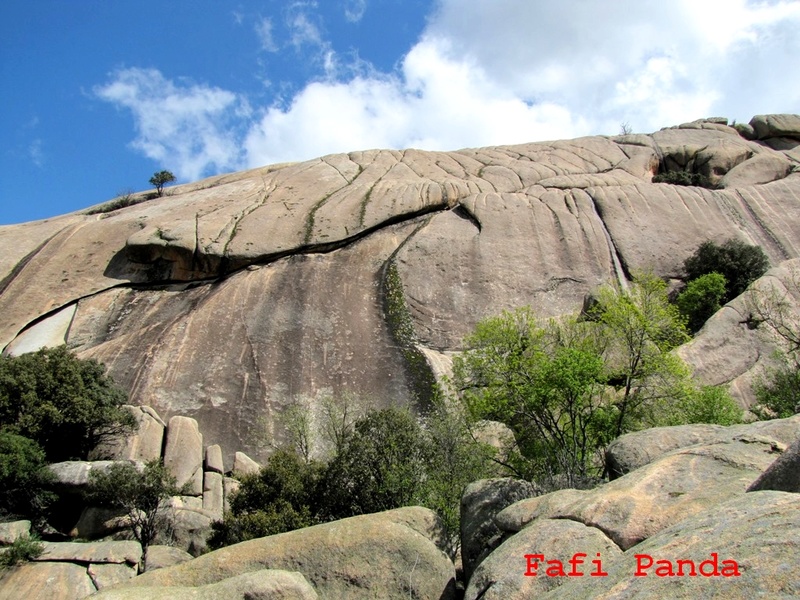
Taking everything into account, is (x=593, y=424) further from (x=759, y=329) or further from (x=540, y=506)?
(x=759, y=329)

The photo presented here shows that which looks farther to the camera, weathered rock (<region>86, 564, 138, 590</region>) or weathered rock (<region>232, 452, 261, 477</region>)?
weathered rock (<region>232, 452, 261, 477</region>)

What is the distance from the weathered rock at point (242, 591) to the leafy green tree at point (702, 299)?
2604 cm

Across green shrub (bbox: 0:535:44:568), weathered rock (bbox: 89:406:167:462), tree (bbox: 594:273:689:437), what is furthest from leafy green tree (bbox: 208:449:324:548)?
tree (bbox: 594:273:689:437)

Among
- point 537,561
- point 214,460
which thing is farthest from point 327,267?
point 537,561

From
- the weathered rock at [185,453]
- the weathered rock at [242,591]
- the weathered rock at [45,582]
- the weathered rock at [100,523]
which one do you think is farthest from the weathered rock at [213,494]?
the weathered rock at [242,591]

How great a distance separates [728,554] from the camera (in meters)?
5.56

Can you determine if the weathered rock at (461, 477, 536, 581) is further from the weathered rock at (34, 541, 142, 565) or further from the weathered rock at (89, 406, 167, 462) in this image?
the weathered rock at (89, 406, 167, 462)

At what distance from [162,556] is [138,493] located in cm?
258

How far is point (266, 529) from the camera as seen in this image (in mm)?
17641

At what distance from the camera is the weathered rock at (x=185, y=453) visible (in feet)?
73.2

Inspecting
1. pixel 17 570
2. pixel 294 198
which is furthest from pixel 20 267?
pixel 17 570

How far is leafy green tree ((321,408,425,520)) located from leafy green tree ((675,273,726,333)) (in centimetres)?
1752

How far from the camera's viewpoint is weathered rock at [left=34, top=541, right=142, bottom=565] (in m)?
17.0

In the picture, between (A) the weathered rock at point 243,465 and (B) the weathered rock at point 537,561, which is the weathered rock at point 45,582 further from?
(B) the weathered rock at point 537,561
